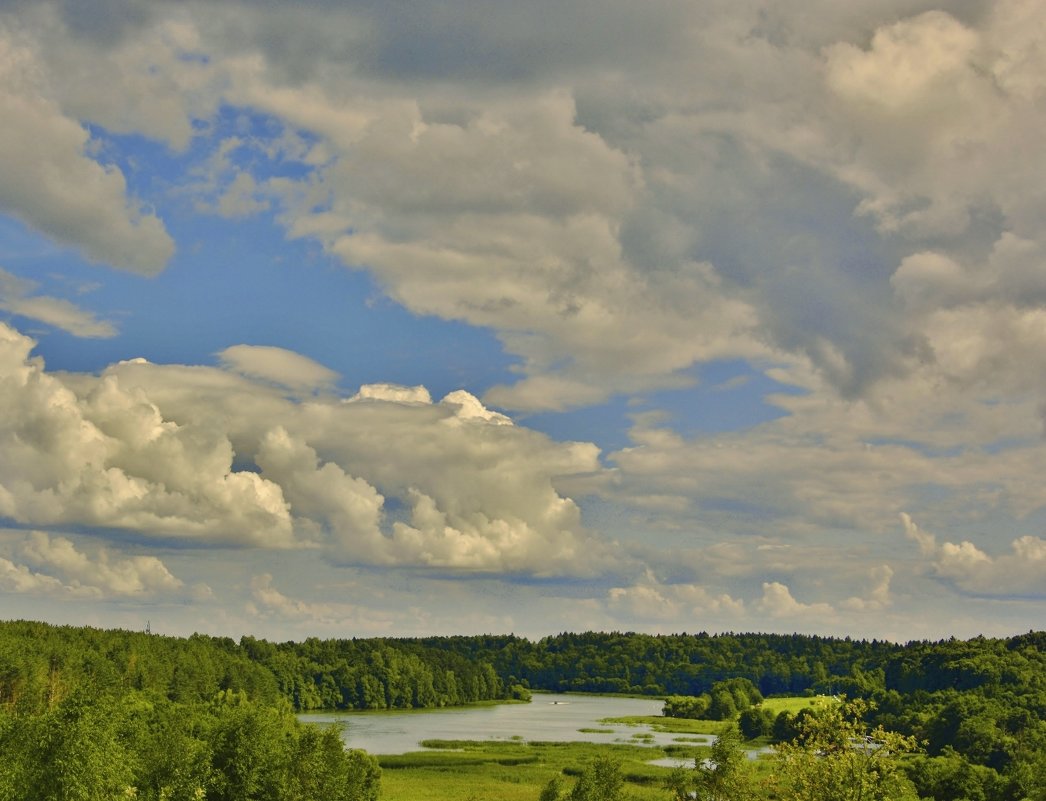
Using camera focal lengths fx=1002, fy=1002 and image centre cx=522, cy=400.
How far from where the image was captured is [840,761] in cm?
4281

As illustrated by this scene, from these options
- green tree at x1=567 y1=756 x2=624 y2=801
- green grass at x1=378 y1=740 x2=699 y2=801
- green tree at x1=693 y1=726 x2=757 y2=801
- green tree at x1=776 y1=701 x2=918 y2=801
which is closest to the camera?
green tree at x1=776 y1=701 x2=918 y2=801

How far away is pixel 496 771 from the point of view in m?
140

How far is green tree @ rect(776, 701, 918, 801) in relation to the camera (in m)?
42.7

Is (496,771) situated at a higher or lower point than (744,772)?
lower

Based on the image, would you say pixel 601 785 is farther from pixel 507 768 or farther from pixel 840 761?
pixel 507 768

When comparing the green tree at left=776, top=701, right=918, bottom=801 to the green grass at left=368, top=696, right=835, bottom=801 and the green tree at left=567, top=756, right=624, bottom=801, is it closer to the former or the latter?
the green tree at left=567, top=756, right=624, bottom=801

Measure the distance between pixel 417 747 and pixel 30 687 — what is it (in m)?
62.2

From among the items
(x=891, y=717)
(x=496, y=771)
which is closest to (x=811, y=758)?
(x=496, y=771)

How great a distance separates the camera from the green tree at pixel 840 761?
42688 millimetres

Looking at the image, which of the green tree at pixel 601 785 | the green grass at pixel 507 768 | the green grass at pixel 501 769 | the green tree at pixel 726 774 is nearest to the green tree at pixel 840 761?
the green tree at pixel 726 774

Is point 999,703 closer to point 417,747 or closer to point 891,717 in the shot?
point 891,717

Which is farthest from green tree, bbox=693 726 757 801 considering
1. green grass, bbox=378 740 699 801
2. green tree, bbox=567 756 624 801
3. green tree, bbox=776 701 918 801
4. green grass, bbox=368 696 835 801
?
green grass, bbox=378 740 699 801

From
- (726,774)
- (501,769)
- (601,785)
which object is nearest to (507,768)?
(501,769)

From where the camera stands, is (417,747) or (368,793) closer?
(368,793)
